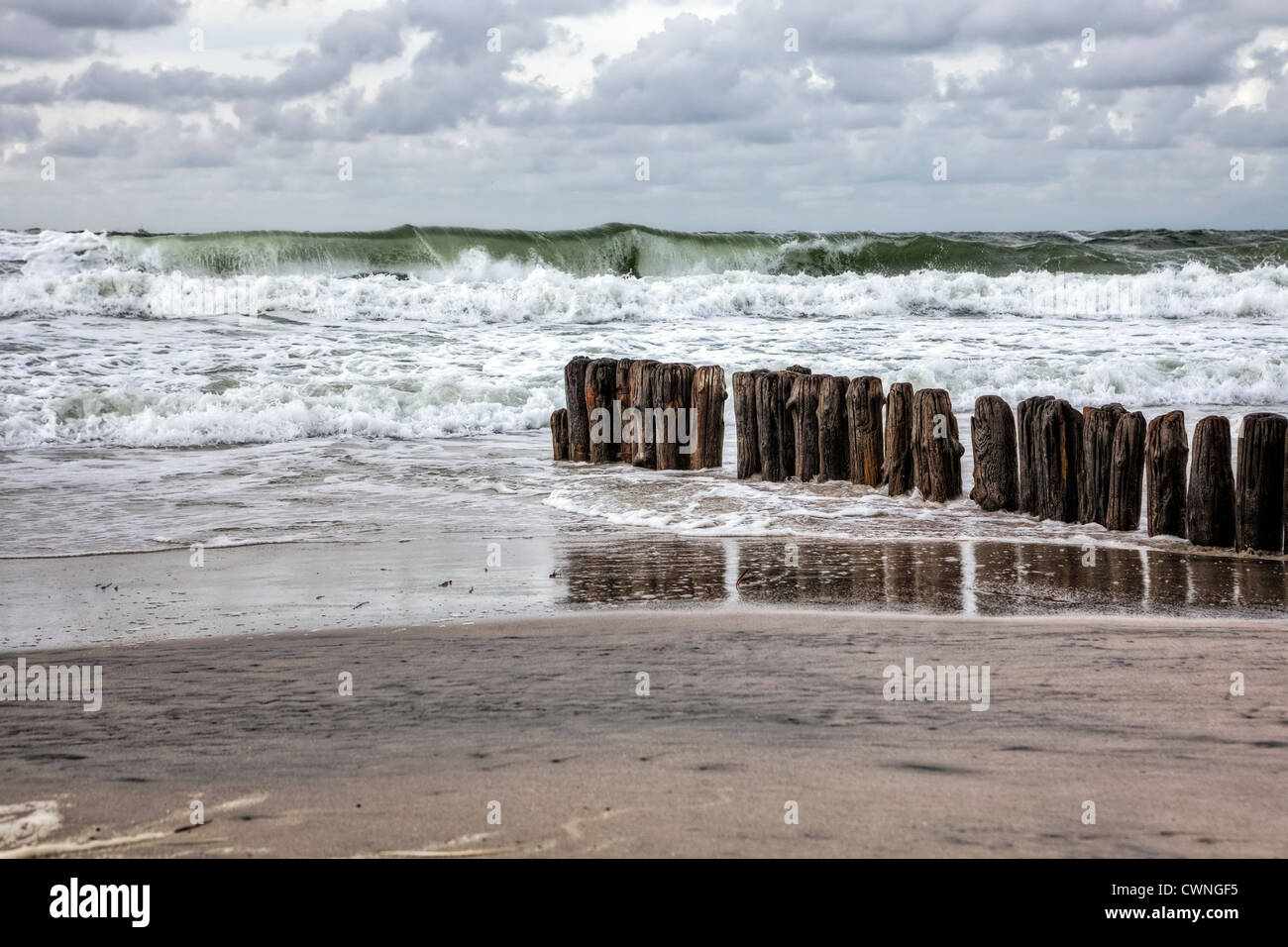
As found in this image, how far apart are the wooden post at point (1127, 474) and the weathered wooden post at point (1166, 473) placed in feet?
0.29

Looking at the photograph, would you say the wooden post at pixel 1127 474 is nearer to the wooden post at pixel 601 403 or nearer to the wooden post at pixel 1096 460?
the wooden post at pixel 1096 460

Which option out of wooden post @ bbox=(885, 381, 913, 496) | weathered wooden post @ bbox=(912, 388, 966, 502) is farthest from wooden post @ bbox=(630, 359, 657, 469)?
weathered wooden post @ bbox=(912, 388, 966, 502)

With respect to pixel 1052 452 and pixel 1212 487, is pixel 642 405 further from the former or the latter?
pixel 1212 487

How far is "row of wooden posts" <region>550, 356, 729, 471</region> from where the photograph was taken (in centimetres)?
Result: 963

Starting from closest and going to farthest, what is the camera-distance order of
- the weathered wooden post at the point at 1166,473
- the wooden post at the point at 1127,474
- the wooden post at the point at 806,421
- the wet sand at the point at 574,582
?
the wet sand at the point at 574,582, the weathered wooden post at the point at 1166,473, the wooden post at the point at 1127,474, the wooden post at the point at 806,421

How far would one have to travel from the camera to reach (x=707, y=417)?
9.64 m

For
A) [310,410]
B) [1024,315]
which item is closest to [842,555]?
[310,410]

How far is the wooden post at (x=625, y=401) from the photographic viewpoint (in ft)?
33.1

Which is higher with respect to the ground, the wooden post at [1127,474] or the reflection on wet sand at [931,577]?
the wooden post at [1127,474]

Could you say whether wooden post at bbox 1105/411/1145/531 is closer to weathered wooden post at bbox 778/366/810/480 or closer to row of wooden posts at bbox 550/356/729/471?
weathered wooden post at bbox 778/366/810/480

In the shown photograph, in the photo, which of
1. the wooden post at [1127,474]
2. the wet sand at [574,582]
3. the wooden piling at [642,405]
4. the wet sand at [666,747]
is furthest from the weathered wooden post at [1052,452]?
the wooden piling at [642,405]

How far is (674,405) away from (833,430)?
62.7 inches

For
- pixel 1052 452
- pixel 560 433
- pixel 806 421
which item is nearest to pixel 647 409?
pixel 560 433
